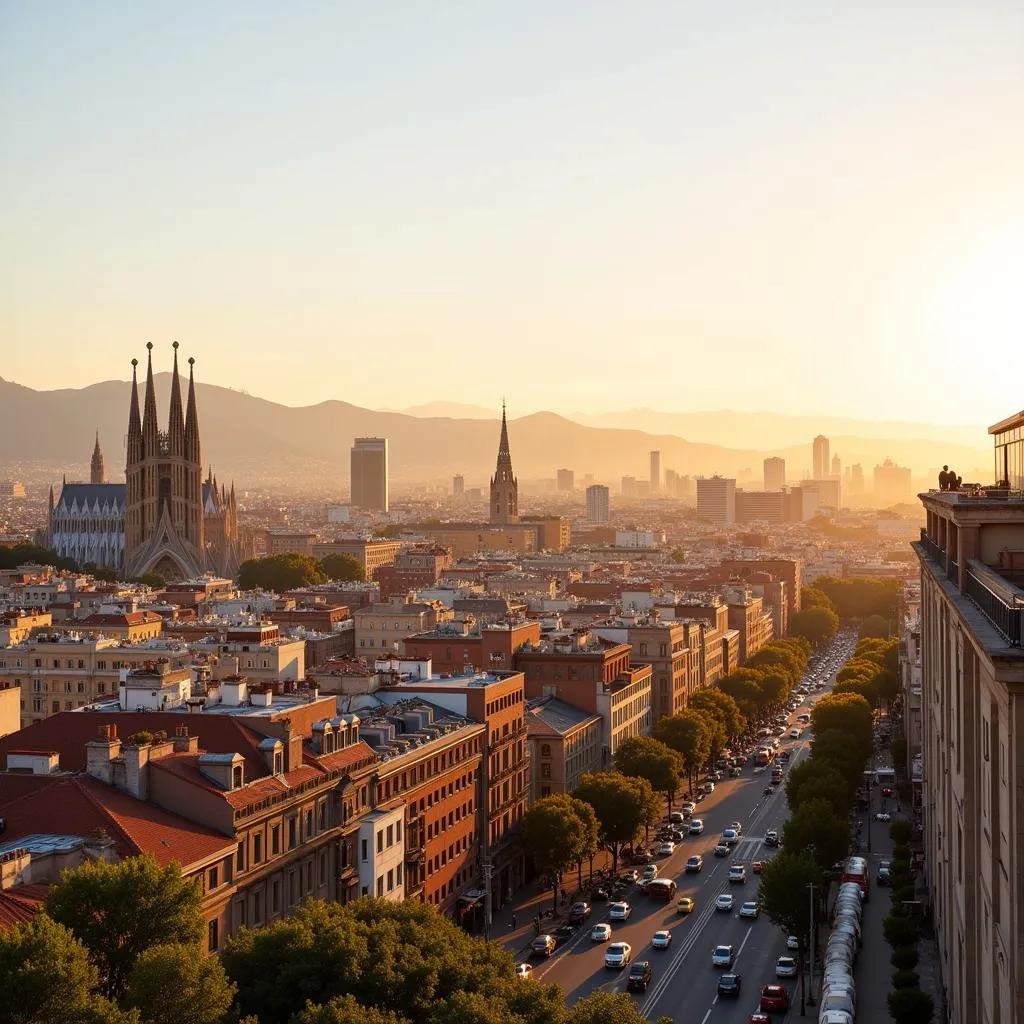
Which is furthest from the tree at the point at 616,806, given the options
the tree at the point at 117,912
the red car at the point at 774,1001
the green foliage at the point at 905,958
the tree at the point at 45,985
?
the tree at the point at 45,985

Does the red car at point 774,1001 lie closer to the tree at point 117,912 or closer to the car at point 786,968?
the car at point 786,968

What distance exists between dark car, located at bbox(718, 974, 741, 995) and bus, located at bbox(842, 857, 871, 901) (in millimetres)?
13261

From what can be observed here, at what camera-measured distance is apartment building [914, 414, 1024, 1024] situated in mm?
27344

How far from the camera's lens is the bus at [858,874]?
7112 cm

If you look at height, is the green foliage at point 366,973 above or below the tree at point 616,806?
above

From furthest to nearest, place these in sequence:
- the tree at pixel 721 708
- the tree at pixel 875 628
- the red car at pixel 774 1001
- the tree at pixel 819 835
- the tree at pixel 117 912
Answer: the tree at pixel 875 628, the tree at pixel 721 708, the tree at pixel 819 835, the red car at pixel 774 1001, the tree at pixel 117 912

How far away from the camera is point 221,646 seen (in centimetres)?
9738

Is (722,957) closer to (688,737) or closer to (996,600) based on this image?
(996,600)

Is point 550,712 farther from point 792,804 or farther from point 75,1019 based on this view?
point 75,1019

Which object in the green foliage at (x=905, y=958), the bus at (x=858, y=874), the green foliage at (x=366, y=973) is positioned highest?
the green foliage at (x=366, y=973)

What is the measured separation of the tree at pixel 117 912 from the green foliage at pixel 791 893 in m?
28.7

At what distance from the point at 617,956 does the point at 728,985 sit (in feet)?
15.3

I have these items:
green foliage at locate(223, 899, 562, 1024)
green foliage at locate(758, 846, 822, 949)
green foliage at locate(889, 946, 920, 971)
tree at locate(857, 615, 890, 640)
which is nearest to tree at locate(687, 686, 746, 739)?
green foliage at locate(758, 846, 822, 949)

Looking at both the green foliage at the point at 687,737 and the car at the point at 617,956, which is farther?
the green foliage at the point at 687,737
